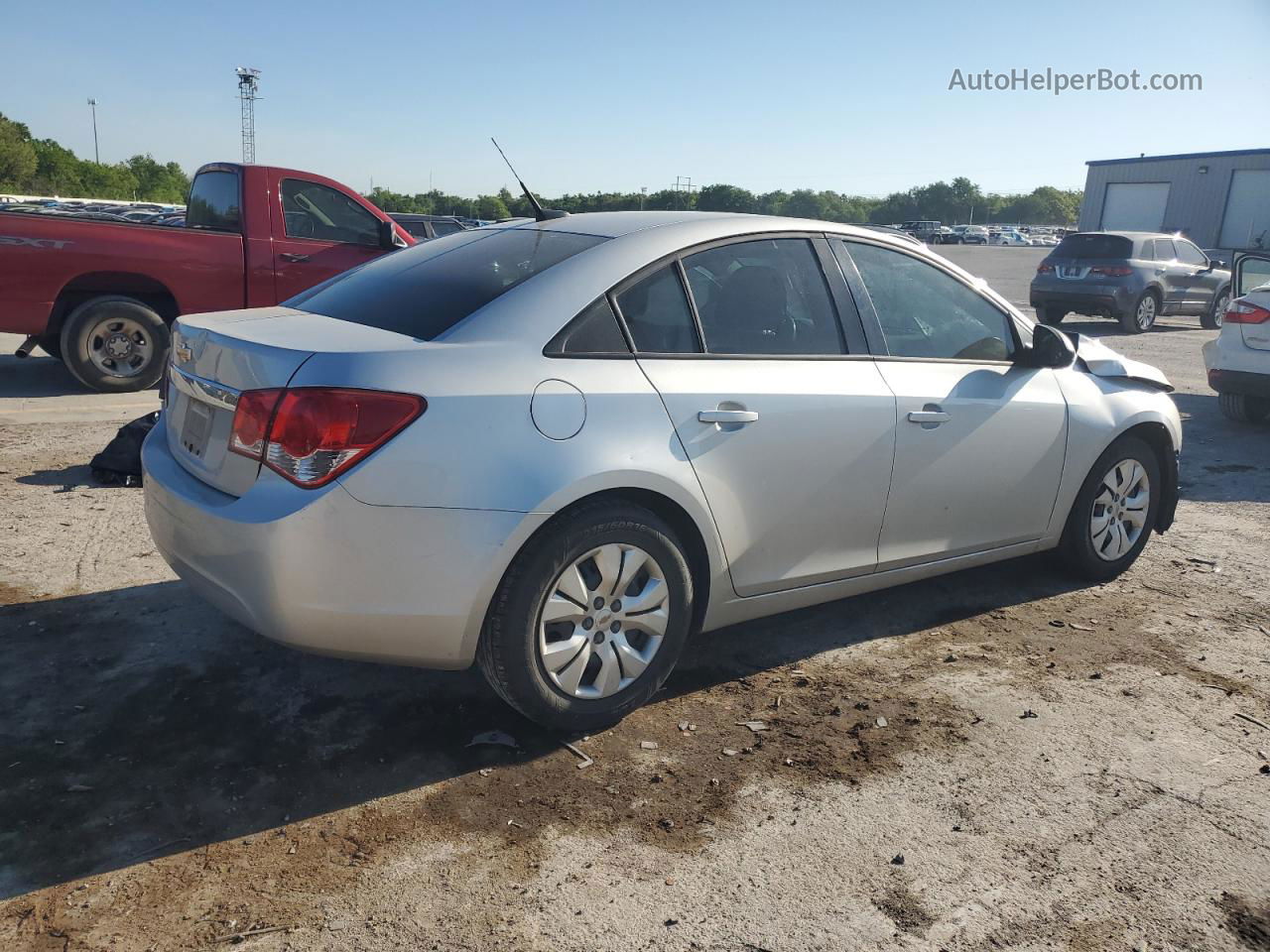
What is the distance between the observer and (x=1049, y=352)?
4.49 metres

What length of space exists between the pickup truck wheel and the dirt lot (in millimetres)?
4234

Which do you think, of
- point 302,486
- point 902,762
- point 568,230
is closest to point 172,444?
point 302,486

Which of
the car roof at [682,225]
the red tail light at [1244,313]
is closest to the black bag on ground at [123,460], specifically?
the car roof at [682,225]

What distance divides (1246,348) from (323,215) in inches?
322

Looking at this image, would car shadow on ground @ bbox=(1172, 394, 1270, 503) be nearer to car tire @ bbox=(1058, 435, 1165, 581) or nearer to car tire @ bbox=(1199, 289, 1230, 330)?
car tire @ bbox=(1058, 435, 1165, 581)

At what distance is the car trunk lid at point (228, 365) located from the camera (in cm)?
303

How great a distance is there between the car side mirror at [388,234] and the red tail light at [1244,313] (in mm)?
7294

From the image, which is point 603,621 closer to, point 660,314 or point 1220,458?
point 660,314

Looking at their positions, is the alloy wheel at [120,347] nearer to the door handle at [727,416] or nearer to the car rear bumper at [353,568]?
the car rear bumper at [353,568]

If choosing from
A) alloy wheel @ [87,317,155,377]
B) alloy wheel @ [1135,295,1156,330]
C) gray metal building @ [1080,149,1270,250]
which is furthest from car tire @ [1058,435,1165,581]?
gray metal building @ [1080,149,1270,250]

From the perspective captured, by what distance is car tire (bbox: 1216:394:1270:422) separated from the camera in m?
9.37

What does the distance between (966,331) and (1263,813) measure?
2.15 metres

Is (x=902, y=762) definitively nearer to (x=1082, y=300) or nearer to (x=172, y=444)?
(x=172, y=444)

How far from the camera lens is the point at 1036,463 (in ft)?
14.8
